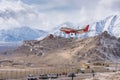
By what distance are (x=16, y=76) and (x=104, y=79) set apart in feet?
160

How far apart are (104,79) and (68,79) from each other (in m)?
24.3

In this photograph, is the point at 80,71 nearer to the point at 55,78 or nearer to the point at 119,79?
the point at 55,78

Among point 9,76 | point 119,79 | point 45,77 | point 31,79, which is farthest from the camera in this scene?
point 9,76

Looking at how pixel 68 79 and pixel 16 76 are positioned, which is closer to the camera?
pixel 68 79

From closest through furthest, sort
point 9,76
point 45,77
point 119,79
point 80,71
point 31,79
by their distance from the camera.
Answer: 1. point 119,79
2. point 31,79
3. point 45,77
4. point 9,76
5. point 80,71

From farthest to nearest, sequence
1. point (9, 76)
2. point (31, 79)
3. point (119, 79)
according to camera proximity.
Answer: point (9, 76) < point (31, 79) < point (119, 79)

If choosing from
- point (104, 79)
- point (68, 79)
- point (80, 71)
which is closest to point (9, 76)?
point (68, 79)

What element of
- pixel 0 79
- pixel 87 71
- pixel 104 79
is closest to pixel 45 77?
pixel 0 79

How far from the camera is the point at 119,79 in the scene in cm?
9650

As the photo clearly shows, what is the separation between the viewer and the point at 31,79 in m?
119

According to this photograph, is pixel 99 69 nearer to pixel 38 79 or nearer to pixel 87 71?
pixel 87 71

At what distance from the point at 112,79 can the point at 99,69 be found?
2884 inches

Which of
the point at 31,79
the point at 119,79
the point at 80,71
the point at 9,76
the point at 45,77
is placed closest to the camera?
the point at 119,79

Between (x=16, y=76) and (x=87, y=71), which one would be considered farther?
(x=87, y=71)
